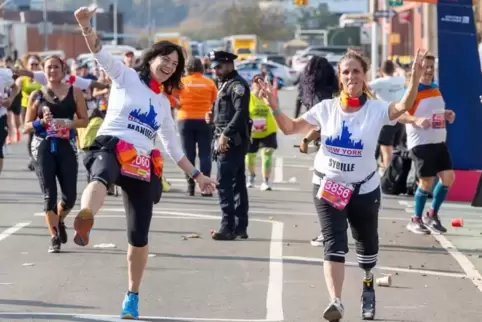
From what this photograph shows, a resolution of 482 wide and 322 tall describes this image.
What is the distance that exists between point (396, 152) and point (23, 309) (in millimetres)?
9840

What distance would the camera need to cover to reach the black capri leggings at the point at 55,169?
1166 cm

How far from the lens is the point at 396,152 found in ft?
58.9

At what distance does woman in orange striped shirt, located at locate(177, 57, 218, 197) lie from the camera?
17141mm

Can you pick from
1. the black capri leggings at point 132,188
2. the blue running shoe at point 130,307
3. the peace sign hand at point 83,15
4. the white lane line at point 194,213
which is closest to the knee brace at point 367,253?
the black capri leggings at point 132,188

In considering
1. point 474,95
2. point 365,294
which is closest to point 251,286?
point 365,294

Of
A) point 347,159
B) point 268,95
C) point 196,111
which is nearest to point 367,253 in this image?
point 347,159

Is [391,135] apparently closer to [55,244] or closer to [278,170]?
[278,170]

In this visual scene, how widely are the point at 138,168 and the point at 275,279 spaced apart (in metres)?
2.71

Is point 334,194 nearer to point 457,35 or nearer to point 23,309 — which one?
point 23,309

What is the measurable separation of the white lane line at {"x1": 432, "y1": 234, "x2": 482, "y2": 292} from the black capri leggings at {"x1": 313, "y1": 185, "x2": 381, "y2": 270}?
1802mm

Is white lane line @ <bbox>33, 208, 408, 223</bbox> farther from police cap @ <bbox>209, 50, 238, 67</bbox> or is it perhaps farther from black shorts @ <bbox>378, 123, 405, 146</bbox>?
black shorts @ <bbox>378, 123, 405, 146</bbox>

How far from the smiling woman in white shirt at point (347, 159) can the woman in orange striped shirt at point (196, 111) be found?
8.32 m

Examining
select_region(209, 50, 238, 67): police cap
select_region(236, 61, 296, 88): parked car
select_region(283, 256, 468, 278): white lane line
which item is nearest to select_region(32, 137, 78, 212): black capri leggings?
select_region(209, 50, 238, 67): police cap

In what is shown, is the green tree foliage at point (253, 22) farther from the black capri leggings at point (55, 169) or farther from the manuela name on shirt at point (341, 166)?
the manuela name on shirt at point (341, 166)
